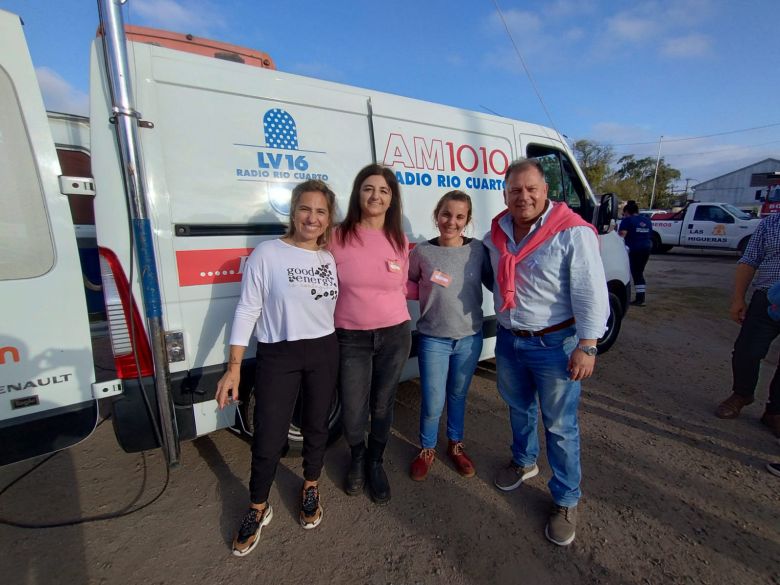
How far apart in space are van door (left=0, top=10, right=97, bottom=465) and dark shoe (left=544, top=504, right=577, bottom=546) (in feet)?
7.78

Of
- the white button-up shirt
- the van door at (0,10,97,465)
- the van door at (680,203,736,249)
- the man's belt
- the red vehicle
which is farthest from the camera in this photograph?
the van door at (680,203,736,249)

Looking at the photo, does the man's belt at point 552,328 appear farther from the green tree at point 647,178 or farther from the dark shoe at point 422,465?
the green tree at point 647,178

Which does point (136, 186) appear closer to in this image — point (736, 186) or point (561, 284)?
point (561, 284)

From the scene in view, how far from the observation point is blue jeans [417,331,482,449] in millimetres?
2236

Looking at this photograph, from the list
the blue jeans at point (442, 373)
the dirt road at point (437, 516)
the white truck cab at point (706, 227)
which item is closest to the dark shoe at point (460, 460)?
the dirt road at point (437, 516)

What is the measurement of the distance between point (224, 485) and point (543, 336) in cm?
207

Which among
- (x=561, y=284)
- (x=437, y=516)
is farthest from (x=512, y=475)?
(x=561, y=284)

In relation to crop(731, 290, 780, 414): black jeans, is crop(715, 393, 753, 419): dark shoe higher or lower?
lower

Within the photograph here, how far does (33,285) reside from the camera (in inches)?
64.7

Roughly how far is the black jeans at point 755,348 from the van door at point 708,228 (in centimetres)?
1364

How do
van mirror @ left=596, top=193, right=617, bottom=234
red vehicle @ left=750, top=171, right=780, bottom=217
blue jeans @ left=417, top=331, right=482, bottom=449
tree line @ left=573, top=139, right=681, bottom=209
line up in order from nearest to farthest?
blue jeans @ left=417, top=331, right=482, bottom=449 → van mirror @ left=596, top=193, right=617, bottom=234 → red vehicle @ left=750, top=171, right=780, bottom=217 → tree line @ left=573, top=139, right=681, bottom=209

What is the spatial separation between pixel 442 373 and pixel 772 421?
8.89 feet

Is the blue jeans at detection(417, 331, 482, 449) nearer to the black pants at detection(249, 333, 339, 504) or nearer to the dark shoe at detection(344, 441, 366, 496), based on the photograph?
the dark shoe at detection(344, 441, 366, 496)

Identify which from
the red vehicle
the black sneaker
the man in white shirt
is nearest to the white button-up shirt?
the man in white shirt
